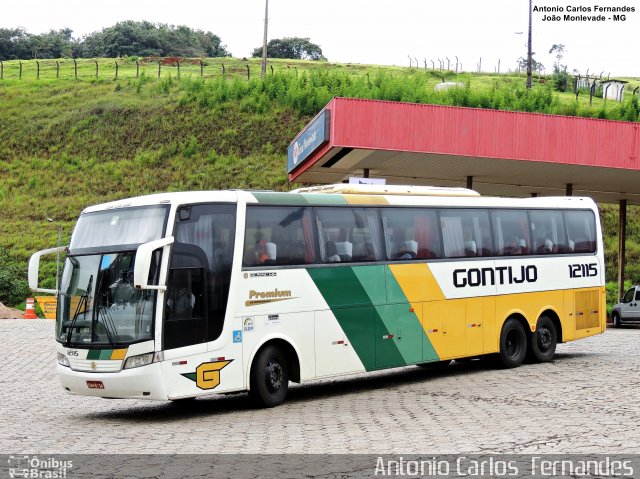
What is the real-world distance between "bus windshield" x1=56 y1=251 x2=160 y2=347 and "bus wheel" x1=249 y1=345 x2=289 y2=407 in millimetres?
1807

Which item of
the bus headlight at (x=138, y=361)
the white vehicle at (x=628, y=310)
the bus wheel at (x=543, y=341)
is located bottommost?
the white vehicle at (x=628, y=310)

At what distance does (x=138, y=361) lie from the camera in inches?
504

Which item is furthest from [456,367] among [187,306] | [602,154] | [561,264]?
[602,154]

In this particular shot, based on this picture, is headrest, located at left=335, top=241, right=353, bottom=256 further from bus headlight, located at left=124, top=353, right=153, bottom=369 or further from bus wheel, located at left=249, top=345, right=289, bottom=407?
bus headlight, located at left=124, top=353, right=153, bottom=369

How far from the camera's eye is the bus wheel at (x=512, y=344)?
18.7 meters

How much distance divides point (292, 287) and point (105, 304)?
113 inches

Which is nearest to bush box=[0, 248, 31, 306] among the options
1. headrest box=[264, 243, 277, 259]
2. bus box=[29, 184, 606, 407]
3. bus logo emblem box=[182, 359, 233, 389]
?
bus box=[29, 184, 606, 407]

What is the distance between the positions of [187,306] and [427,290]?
5219 millimetres

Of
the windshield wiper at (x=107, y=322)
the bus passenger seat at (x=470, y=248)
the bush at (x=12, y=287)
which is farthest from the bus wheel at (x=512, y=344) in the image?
the bush at (x=12, y=287)

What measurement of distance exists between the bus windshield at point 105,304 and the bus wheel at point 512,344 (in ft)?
26.6

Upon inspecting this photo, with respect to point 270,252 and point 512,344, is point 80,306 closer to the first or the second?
point 270,252

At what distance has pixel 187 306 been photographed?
13195mm

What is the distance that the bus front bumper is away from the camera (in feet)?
41.7

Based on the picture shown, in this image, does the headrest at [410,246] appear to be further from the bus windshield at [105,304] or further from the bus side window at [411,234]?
the bus windshield at [105,304]
